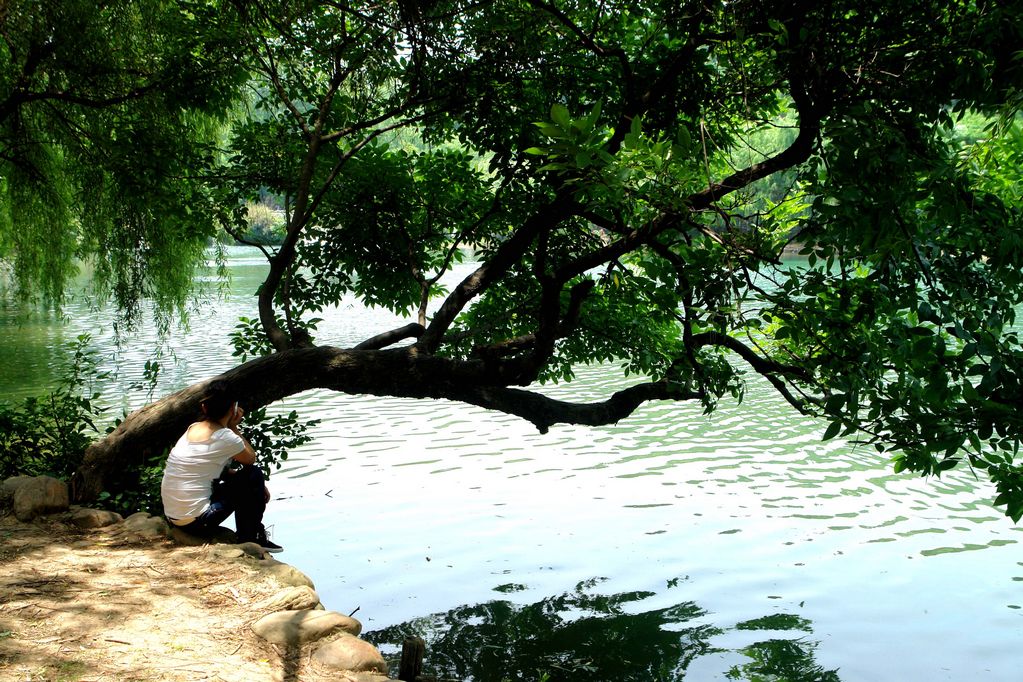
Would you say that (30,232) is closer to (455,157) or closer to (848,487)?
(455,157)

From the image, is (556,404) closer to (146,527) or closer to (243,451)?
(243,451)

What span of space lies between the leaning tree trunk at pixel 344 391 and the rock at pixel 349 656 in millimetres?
2073

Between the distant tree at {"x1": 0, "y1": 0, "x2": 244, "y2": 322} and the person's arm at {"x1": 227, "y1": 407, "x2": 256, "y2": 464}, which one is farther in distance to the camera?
the distant tree at {"x1": 0, "y1": 0, "x2": 244, "y2": 322}

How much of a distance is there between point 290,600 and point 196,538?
1.22 meters

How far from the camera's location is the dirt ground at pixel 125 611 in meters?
3.70

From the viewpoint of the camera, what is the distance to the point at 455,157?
289 inches

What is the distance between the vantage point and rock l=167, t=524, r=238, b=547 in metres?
5.40

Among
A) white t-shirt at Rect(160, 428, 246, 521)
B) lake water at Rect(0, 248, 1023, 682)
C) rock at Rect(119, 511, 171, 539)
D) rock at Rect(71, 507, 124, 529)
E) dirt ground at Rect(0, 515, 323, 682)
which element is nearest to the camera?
dirt ground at Rect(0, 515, 323, 682)

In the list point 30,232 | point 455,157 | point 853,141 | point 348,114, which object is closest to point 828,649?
point 853,141

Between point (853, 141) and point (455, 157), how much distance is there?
4232 mm

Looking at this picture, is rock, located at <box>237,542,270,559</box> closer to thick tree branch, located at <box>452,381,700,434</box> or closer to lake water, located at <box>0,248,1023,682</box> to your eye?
lake water, located at <box>0,248,1023,682</box>

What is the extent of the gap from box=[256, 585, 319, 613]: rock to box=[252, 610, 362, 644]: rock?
8 cm

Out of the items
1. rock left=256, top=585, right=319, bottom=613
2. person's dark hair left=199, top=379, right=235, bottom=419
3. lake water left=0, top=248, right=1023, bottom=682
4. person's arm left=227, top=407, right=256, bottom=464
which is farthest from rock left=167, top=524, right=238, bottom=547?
lake water left=0, top=248, right=1023, bottom=682

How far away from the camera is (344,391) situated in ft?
20.1
